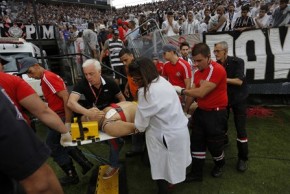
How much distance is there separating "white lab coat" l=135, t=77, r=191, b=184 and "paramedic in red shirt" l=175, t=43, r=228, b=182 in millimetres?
562

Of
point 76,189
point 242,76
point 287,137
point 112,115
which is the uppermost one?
point 242,76

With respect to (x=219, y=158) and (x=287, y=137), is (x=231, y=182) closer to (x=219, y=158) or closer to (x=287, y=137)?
(x=219, y=158)

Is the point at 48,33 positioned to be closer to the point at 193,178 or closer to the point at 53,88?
the point at 53,88

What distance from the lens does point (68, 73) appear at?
8891 mm

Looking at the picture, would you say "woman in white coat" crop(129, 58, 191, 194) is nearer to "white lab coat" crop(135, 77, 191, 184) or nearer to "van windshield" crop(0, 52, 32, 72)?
"white lab coat" crop(135, 77, 191, 184)

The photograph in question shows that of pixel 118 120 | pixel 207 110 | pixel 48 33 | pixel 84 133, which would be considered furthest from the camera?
pixel 48 33

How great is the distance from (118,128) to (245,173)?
2.13 metres

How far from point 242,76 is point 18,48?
736 centimetres

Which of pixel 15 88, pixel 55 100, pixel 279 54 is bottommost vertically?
pixel 55 100

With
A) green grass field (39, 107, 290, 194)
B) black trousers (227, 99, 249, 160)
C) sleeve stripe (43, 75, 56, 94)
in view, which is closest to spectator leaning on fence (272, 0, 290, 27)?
green grass field (39, 107, 290, 194)

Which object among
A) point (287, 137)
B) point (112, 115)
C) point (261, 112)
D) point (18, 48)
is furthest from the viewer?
point (18, 48)

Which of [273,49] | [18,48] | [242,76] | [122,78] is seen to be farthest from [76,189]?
[18,48]

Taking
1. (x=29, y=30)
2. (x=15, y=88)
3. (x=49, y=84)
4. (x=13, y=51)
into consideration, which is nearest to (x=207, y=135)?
(x=49, y=84)

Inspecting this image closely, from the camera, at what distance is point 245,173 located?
400cm
